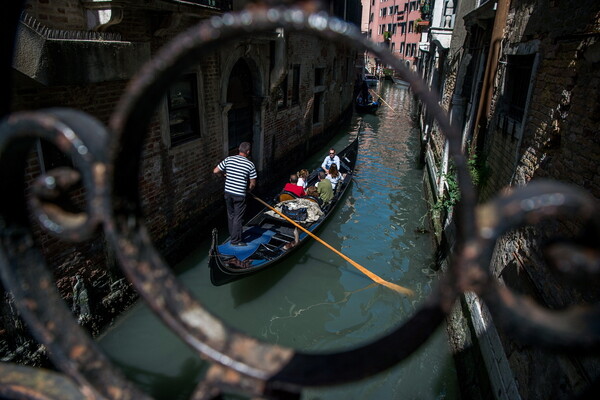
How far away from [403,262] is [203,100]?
4.04 m

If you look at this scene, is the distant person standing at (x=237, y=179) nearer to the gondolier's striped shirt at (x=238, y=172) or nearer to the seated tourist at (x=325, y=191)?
the gondolier's striped shirt at (x=238, y=172)

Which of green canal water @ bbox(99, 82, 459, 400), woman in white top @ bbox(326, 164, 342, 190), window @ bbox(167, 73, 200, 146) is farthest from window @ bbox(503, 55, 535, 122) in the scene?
window @ bbox(167, 73, 200, 146)

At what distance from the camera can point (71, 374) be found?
742 mm

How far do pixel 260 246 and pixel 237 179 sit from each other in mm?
1086

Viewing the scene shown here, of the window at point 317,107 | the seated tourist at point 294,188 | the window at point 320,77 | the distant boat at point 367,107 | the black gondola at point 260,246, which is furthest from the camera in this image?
the distant boat at point 367,107

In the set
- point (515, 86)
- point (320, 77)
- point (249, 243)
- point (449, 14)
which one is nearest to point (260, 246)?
point (249, 243)

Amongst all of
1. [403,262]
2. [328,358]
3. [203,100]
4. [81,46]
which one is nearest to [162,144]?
[203,100]

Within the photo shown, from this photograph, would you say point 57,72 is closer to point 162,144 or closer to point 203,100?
point 162,144

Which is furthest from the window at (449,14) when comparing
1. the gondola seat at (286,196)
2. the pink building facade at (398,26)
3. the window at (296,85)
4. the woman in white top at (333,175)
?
the pink building facade at (398,26)

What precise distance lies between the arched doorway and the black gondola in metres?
1.46

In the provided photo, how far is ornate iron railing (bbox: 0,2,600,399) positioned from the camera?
21.3 inches

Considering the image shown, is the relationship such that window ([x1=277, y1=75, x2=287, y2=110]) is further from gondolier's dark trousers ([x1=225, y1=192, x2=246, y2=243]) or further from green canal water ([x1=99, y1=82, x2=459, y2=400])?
gondolier's dark trousers ([x1=225, y1=192, x2=246, y2=243])

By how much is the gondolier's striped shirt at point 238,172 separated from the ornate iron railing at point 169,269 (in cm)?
435

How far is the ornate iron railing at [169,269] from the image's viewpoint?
541 millimetres
